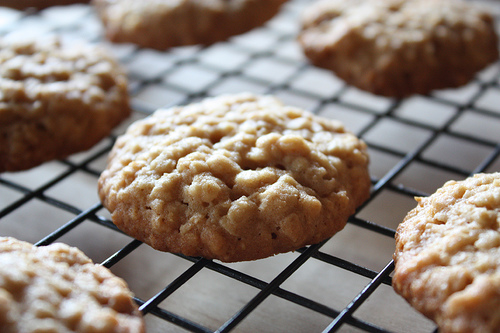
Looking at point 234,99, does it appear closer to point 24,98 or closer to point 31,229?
point 24,98

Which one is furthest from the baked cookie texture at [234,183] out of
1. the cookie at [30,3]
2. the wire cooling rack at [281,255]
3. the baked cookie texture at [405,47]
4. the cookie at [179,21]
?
the cookie at [30,3]

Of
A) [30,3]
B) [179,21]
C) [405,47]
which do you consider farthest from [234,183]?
[30,3]

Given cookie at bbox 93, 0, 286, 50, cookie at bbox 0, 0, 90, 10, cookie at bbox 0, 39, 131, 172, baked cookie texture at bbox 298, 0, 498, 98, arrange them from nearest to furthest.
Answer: cookie at bbox 0, 39, 131, 172 < baked cookie texture at bbox 298, 0, 498, 98 < cookie at bbox 93, 0, 286, 50 < cookie at bbox 0, 0, 90, 10

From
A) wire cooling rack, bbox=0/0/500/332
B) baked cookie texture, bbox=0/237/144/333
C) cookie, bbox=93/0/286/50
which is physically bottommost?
wire cooling rack, bbox=0/0/500/332

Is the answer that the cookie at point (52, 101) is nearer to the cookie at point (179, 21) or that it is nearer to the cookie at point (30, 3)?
the cookie at point (179, 21)

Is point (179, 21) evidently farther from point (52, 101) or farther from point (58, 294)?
point (58, 294)

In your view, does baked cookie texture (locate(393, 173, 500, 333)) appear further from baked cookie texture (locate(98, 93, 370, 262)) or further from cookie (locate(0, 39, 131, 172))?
cookie (locate(0, 39, 131, 172))

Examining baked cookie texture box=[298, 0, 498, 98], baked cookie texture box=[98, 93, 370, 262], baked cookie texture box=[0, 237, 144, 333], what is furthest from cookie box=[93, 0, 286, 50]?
baked cookie texture box=[0, 237, 144, 333]
